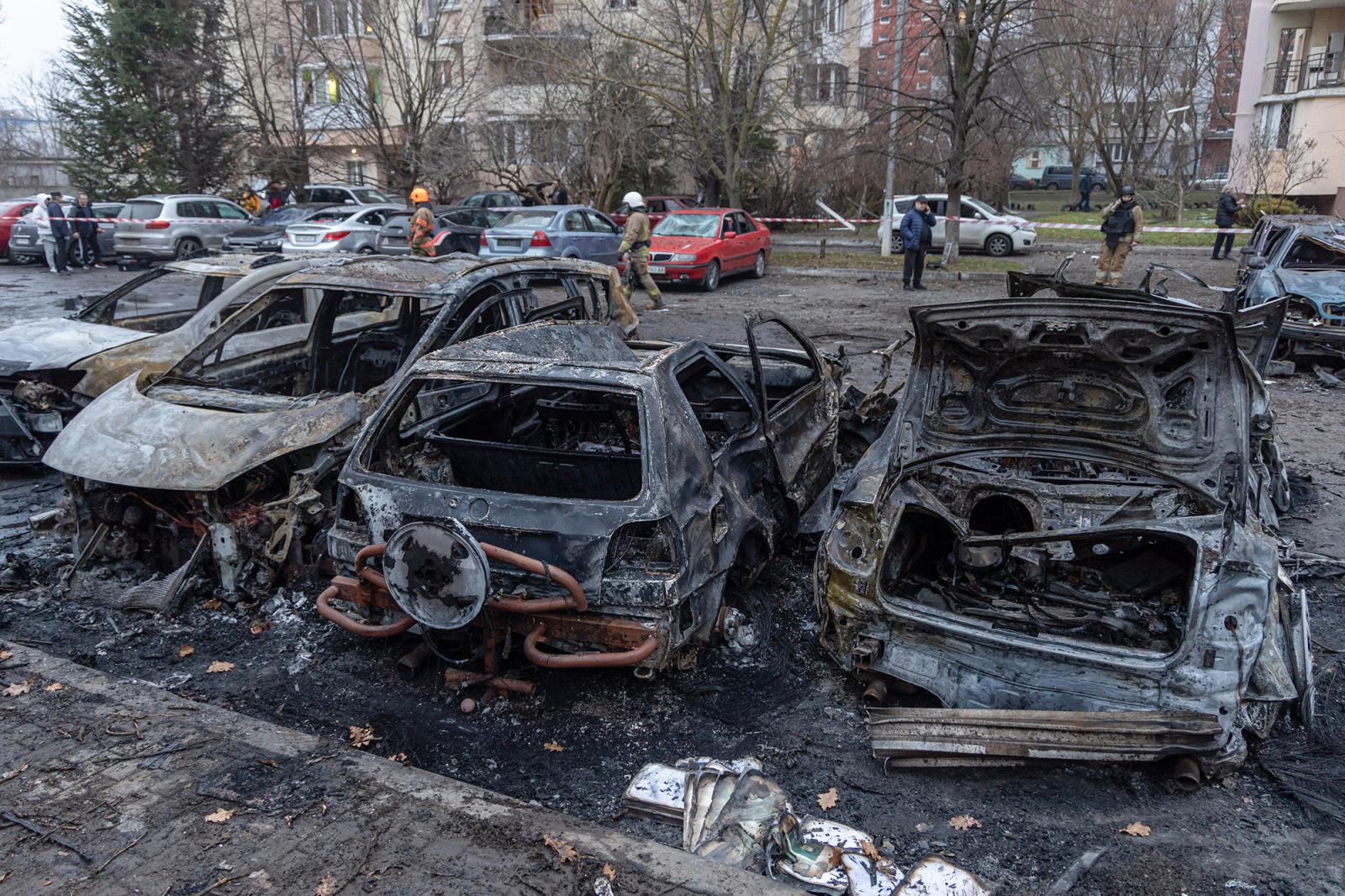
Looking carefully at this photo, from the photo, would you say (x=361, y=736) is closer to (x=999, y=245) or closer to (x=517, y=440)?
(x=517, y=440)

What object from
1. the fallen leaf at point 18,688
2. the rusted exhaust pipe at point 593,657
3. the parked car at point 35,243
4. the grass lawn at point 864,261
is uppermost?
the parked car at point 35,243

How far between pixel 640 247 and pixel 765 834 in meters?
12.4

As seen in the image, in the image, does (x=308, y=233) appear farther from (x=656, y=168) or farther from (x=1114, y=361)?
(x=1114, y=361)

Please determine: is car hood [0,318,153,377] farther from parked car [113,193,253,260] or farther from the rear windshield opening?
parked car [113,193,253,260]

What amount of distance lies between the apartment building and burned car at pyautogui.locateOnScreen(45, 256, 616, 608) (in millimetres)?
26497

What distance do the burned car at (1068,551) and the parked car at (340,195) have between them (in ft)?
70.2

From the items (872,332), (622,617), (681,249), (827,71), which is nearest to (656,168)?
(827,71)

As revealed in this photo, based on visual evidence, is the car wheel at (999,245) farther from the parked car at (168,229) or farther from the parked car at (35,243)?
the parked car at (35,243)

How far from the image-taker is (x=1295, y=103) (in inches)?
1116

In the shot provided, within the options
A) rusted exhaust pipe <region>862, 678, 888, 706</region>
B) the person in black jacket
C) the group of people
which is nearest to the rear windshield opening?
rusted exhaust pipe <region>862, 678, 888, 706</region>

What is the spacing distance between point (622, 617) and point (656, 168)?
1065 inches

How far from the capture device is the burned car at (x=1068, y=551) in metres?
3.61

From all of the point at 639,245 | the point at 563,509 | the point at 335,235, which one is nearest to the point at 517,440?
the point at 563,509

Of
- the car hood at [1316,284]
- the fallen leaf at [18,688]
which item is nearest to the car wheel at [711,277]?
the car hood at [1316,284]
